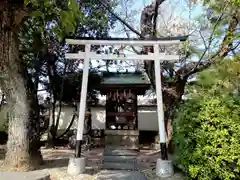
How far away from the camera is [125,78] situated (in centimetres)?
1162

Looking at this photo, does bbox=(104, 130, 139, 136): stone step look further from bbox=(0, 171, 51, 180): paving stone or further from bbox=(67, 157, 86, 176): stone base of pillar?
bbox=(0, 171, 51, 180): paving stone

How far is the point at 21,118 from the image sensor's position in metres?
5.97

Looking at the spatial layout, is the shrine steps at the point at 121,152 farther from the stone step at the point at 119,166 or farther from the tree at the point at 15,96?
the tree at the point at 15,96

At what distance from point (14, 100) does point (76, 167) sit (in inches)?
79.4

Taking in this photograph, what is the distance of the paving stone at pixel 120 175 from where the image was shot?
5672 millimetres

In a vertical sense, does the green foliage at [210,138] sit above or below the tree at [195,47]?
below

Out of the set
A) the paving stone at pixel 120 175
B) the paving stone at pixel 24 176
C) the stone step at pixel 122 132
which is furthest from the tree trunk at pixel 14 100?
the stone step at pixel 122 132

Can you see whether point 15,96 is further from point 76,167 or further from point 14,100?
point 76,167

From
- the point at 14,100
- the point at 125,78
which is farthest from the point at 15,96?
the point at 125,78

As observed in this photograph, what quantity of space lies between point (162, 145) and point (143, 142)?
288 inches

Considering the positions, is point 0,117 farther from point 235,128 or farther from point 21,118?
point 235,128

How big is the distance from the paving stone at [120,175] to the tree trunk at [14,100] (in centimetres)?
161

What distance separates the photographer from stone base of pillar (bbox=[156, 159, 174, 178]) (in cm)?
592

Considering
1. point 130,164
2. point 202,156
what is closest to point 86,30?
point 130,164
